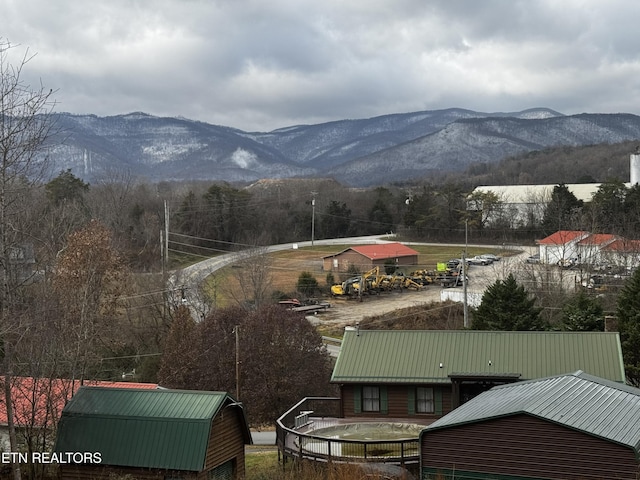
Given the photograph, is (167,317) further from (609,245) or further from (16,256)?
(609,245)

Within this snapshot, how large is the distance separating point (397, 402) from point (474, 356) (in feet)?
10.9

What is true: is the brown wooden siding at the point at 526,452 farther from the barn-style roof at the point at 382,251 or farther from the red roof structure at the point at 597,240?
the barn-style roof at the point at 382,251

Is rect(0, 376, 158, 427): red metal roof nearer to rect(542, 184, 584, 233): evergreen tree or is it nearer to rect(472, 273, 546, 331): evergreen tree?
rect(472, 273, 546, 331): evergreen tree

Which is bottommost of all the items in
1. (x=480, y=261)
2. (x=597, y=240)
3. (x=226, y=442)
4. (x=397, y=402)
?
(x=397, y=402)

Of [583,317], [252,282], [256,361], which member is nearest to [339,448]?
[256,361]

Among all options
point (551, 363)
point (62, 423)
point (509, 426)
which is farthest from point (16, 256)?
point (551, 363)

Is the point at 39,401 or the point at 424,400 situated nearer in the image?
the point at 39,401

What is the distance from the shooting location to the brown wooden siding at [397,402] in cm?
2631

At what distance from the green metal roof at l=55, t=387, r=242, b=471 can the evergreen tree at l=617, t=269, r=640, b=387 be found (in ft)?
68.7

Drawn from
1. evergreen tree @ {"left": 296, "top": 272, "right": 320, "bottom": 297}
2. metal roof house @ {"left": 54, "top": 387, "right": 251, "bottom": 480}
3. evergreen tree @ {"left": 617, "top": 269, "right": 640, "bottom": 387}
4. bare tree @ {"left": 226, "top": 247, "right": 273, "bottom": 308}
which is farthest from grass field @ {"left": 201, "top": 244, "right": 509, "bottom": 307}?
metal roof house @ {"left": 54, "top": 387, "right": 251, "bottom": 480}

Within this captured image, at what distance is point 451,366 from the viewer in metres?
26.6

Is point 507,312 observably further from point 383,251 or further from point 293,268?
point 293,268

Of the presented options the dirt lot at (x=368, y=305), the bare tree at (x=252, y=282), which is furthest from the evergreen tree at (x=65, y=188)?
the dirt lot at (x=368, y=305)

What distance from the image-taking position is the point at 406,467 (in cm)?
2141
